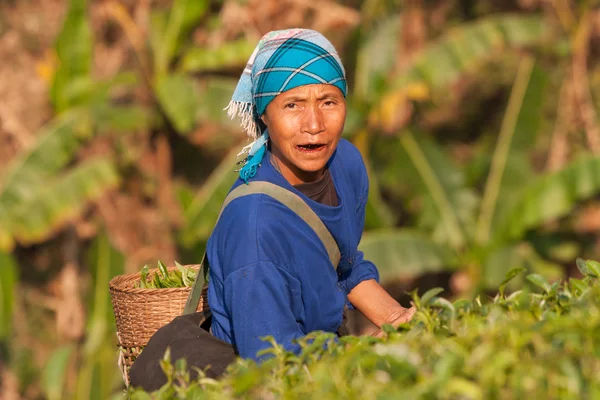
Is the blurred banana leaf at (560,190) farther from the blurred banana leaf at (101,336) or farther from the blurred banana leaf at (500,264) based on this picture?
the blurred banana leaf at (101,336)

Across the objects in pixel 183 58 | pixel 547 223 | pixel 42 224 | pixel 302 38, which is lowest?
pixel 547 223

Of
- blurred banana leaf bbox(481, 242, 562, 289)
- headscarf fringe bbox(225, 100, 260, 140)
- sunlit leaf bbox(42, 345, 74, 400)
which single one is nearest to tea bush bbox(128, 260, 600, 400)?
headscarf fringe bbox(225, 100, 260, 140)

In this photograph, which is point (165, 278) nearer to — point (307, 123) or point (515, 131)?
point (307, 123)

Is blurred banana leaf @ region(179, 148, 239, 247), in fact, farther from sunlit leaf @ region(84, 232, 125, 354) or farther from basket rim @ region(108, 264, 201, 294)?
basket rim @ region(108, 264, 201, 294)

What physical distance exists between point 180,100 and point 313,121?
7614 millimetres

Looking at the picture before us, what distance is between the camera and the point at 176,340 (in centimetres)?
267

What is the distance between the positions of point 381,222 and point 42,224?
3.41m

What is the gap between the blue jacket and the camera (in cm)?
249

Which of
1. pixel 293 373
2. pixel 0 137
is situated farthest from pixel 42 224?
pixel 293 373

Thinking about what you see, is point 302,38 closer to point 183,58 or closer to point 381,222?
point 381,222

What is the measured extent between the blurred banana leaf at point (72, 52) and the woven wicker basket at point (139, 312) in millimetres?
7882

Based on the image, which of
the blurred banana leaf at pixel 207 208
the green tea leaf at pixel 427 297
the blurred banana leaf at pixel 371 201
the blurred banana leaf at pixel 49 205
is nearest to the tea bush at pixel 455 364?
the green tea leaf at pixel 427 297

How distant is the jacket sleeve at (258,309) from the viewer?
8.14ft

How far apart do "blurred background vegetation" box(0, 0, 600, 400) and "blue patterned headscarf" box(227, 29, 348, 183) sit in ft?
19.8
